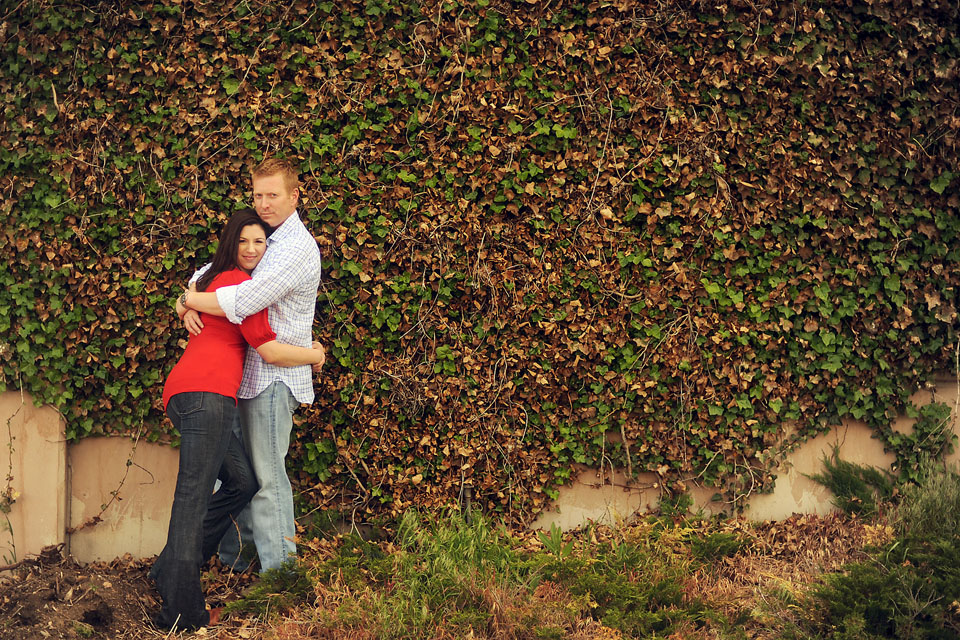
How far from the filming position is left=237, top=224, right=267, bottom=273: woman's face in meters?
4.02

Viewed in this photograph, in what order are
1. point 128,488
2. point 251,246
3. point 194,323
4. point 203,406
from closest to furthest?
1. point 203,406
2. point 194,323
3. point 251,246
4. point 128,488

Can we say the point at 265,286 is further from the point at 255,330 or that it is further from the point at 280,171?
the point at 280,171

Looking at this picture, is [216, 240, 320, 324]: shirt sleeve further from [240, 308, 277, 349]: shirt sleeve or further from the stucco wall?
the stucco wall

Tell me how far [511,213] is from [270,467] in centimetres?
200

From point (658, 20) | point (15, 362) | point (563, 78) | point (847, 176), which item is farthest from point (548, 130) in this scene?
point (15, 362)

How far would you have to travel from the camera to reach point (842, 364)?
→ 192 inches

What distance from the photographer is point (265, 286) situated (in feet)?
12.7

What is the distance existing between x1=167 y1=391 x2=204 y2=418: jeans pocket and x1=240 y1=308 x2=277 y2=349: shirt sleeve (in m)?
0.35

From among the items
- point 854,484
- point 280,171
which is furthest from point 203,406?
point 854,484

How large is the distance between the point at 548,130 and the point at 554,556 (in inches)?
95.6

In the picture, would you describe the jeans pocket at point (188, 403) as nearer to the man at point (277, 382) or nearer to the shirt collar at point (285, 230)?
the man at point (277, 382)

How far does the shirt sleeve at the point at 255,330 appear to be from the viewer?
12.8 ft

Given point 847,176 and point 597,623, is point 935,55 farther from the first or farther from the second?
point 597,623

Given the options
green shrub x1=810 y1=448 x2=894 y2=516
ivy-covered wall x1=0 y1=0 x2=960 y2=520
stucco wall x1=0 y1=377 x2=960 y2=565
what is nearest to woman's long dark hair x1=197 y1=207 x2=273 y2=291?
ivy-covered wall x1=0 y1=0 x2=960 y2=520
